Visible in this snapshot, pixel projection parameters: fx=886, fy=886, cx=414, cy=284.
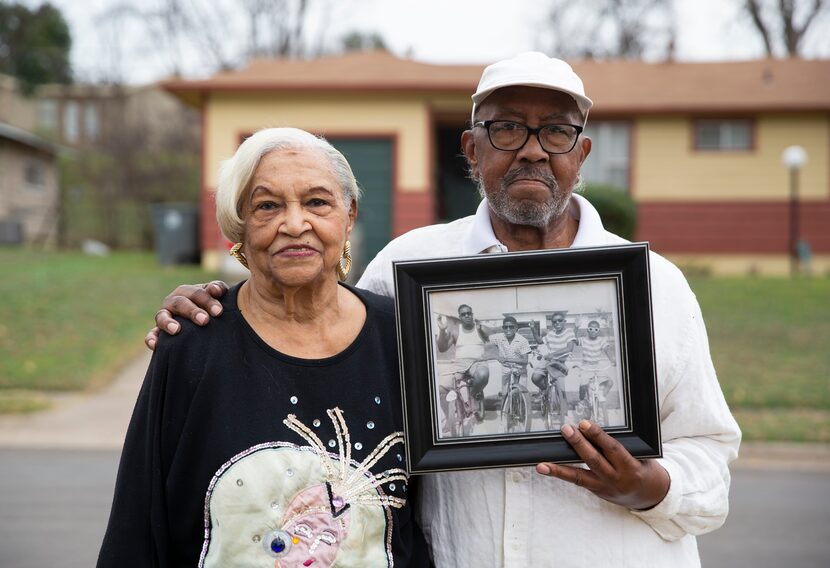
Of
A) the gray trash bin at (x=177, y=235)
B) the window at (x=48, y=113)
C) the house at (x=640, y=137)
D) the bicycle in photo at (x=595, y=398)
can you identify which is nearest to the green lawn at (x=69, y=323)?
the gray trash bin at (x=177, y=235)

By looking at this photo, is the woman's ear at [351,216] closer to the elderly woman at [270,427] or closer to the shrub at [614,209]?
the elderly woman at [270,427]

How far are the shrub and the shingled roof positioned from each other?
8.02ft

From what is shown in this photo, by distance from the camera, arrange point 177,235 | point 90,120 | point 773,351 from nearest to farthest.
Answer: point 773,351
point 177,235
point 90,120

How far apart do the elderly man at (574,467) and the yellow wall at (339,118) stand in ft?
51.4

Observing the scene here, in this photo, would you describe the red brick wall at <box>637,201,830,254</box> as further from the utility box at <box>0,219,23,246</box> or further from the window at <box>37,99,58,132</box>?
the window at <box>37,99,58,132</box>

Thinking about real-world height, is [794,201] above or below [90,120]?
below

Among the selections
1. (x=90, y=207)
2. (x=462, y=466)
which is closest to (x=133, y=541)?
(x=462, y=466)

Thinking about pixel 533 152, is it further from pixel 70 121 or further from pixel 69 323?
pixel 70 121

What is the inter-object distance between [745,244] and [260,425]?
1839cm

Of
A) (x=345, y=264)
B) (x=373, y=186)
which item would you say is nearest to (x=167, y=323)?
(x=345, y=264)

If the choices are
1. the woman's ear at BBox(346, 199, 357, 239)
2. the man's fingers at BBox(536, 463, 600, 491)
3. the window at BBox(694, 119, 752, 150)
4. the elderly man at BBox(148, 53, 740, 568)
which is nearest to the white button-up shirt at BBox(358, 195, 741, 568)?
the elderly man at BBox(148, 53, 740, 568)

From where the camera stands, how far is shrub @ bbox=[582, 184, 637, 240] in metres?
16.4

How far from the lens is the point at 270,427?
2.16m

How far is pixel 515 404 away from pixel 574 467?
0.68ft
